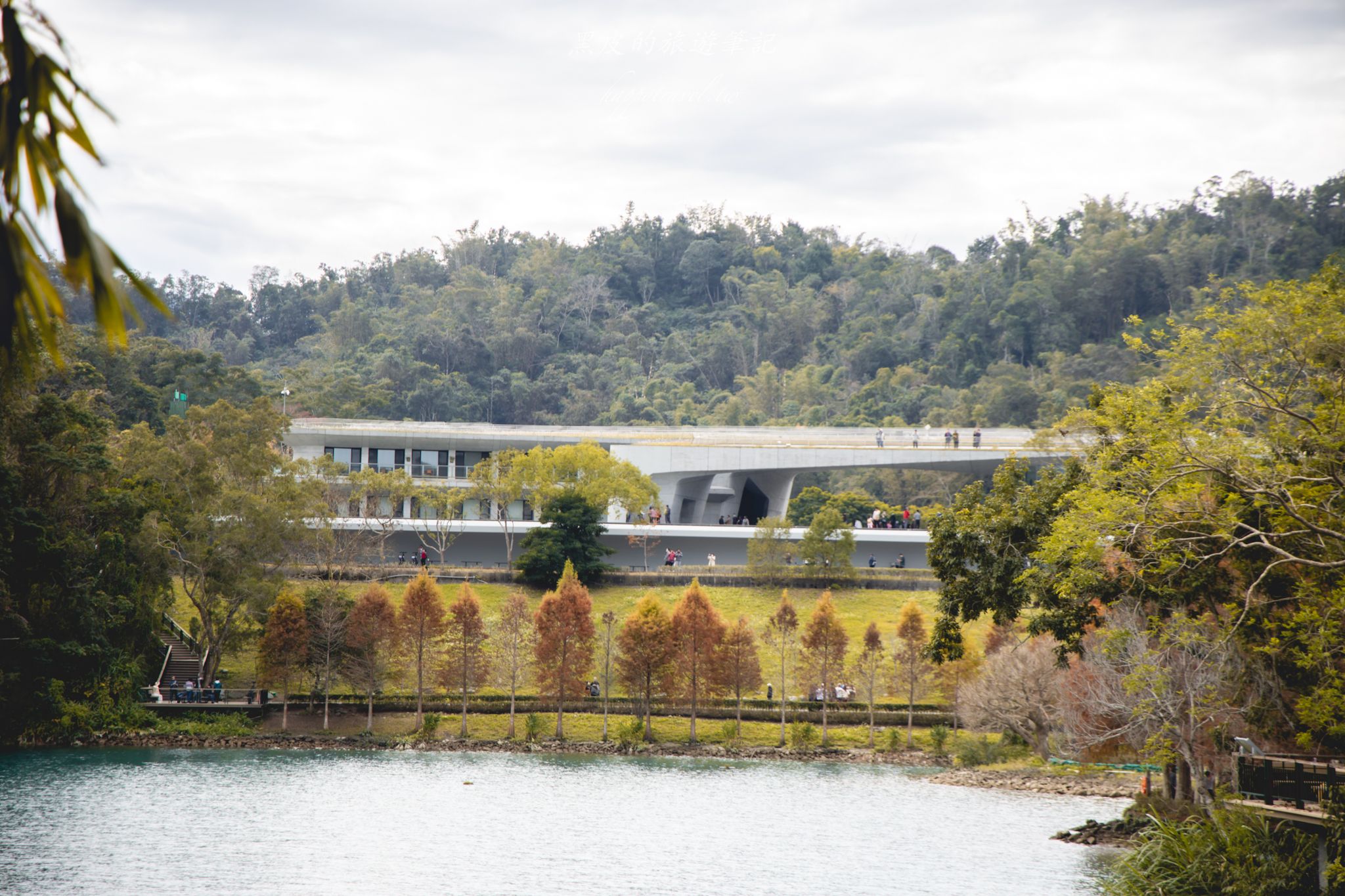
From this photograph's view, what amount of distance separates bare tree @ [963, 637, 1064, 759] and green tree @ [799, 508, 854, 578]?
16227 mm

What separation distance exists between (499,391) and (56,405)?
60895 millimetres

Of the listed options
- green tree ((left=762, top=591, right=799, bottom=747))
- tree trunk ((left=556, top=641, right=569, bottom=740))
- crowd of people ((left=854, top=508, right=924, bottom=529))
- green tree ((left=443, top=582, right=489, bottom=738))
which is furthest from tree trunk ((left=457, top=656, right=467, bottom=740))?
crowd of people ((left=854, top=508, right=924, bottom=529))

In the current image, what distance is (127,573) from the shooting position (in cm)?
3506

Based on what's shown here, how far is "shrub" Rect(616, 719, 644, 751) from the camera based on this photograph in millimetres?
34781

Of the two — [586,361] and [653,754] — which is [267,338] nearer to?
[586,361]

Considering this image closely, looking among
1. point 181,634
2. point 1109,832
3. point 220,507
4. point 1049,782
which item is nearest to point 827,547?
point 1049,782

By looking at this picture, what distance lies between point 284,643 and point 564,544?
14.8 metres

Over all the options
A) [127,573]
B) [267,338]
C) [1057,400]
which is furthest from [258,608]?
[267,338]

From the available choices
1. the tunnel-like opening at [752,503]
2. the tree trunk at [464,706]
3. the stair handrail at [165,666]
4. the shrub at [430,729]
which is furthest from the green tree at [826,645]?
the tunnel-like opening at [752,503]

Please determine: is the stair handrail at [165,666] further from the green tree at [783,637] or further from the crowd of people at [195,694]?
the green tree at [783,637]

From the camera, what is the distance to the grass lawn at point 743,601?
144ft

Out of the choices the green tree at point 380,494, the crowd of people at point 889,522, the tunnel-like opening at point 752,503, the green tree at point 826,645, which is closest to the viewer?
the green tree at point 826,645

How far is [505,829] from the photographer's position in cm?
2264

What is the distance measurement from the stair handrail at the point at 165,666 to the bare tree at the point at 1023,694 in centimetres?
2405
